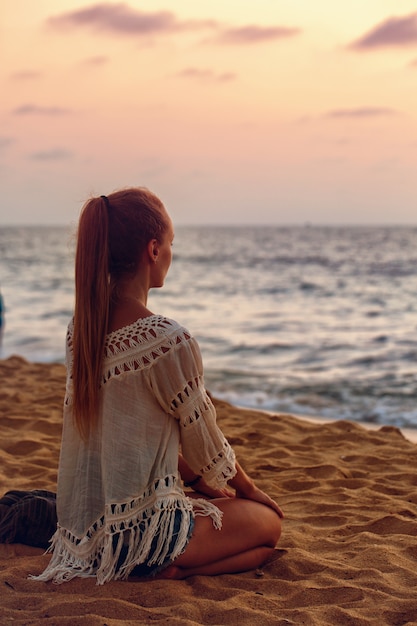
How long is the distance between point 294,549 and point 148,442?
0.97 m

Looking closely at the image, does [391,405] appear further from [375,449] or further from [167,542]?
[167,542]

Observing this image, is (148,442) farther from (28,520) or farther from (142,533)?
(28,520)

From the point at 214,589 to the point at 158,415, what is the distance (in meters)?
0.71

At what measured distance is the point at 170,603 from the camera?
2.63 m

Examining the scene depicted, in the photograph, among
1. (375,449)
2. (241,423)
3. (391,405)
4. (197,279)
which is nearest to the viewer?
(375,449)

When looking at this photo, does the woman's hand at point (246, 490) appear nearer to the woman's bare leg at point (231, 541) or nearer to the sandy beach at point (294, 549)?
the woman's bare leg at point (231, 541)

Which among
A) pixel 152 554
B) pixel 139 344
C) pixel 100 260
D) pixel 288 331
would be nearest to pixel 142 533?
pixel 152 554

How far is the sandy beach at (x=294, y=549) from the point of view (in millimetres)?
2561

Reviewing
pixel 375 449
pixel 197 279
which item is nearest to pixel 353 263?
pixel 197 279

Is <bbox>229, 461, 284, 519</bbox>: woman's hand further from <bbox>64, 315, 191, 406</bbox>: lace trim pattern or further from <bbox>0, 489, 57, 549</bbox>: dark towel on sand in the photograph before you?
<bbox>0, 489, 57, 549</bbox>: dark towel on sand

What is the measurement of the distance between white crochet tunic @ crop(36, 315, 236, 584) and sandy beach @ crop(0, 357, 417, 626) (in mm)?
181

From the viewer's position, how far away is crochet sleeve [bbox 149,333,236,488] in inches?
105

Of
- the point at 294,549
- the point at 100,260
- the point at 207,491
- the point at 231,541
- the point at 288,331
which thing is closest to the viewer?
the point at 100,260

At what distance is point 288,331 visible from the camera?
12797 millimetres
